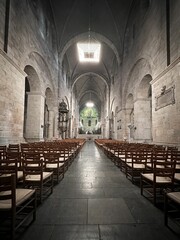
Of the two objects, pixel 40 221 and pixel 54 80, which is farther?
pixel 54 80

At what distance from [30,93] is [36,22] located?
200 inches

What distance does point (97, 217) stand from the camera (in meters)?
2.67

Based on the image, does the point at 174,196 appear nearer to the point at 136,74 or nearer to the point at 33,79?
the point at 33,79

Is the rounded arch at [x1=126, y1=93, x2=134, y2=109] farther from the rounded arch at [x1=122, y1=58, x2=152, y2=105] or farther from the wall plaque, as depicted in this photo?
the wall plaque

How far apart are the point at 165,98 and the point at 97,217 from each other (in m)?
7.97

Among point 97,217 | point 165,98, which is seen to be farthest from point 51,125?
point 97,217

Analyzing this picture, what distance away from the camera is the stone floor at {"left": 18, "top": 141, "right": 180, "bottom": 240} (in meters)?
2.22

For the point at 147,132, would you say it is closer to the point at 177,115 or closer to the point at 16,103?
the point at 177,115

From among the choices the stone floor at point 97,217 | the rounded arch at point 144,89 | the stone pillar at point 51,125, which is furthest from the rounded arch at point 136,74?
the stone floor at point 97,217

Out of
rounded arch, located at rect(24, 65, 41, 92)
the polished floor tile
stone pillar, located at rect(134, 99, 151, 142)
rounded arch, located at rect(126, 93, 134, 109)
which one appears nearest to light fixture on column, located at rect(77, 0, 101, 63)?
rounded arch, located at rect(126, 93, 134, 109)

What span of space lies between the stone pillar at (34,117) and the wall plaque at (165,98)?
328 inches

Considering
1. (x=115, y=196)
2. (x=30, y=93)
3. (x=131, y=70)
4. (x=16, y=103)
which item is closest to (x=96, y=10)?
(x=131, y=70)

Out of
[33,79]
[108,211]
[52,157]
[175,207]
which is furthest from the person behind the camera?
[33,79]

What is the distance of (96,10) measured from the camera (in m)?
17.3
